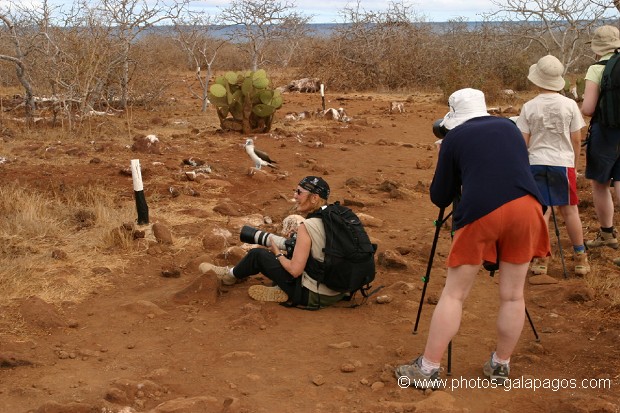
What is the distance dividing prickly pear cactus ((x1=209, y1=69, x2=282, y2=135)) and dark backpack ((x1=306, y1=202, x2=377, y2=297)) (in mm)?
7471

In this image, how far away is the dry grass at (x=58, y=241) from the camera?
17.5 ft

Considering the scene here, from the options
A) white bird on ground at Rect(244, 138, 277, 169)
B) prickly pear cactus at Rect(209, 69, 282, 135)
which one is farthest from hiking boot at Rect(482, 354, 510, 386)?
prickly pear cactus at Rect(209, 69, 282, 135)

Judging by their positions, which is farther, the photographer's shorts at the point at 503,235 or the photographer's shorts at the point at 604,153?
the photographer's shorts at the point at 604,153

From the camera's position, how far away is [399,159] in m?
10.9

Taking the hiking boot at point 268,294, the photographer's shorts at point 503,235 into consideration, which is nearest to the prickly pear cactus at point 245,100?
the hiking boot at point 268,294

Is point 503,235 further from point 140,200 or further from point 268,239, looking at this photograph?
point 140,200

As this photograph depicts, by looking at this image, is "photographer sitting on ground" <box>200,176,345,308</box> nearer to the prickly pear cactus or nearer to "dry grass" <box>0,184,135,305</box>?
"dry grass" <box>0,184,135,305</box>

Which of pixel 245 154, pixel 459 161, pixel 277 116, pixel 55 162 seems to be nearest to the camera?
pixel 459 161

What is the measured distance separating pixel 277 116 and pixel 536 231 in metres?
A: 12.0

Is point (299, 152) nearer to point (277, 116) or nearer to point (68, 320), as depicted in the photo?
point (277, 116)

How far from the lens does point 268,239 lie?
520 centimetres

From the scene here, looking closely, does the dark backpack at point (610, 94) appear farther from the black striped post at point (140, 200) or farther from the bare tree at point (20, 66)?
the bare tree at point (20, 66)

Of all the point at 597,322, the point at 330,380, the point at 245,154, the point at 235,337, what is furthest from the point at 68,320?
the point at 245,154

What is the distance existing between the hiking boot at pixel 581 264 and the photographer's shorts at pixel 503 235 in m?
2.23
